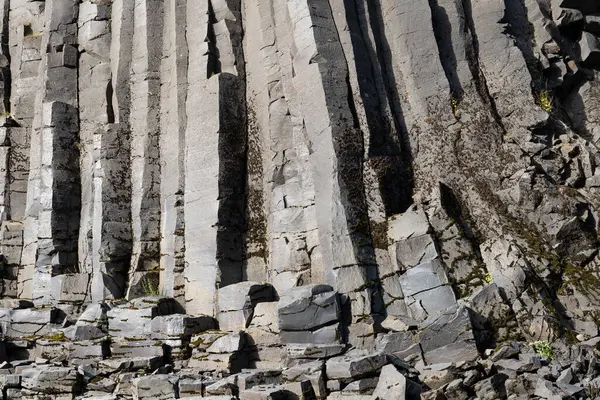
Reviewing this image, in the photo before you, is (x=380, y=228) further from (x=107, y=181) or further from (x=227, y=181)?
(x=107, y=181)

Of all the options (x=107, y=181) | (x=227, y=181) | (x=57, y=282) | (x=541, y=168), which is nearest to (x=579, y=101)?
(x=541, y=168)

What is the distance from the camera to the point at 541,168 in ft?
50.6

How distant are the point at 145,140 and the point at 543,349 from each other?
12.3 meters

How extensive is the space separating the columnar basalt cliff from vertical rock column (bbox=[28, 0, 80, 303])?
0.22 feet

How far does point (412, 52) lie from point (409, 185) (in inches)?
146

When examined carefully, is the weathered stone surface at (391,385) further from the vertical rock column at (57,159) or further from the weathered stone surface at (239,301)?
the vertical rock column at (57,159)

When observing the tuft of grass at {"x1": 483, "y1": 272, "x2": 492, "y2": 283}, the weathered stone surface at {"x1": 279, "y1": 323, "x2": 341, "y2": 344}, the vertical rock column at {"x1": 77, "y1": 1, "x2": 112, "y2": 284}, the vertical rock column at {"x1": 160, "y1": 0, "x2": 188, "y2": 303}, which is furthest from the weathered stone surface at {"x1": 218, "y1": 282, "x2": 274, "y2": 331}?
the vertical rock column at {"x1": 77, "y1": 1, "x2": 112, "y2": 284}

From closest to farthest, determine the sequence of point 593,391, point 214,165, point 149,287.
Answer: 1. point 593,391
2. point 214,165
3. point 149,287

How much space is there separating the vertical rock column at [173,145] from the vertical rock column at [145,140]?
0.23m

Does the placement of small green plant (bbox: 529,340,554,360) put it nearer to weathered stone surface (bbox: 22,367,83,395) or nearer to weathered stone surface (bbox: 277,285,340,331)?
weathered stone surface (bbox: 277,285,340,331)

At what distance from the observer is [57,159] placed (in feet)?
66.9

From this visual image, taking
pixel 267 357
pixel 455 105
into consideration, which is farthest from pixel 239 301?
pixel 455 105

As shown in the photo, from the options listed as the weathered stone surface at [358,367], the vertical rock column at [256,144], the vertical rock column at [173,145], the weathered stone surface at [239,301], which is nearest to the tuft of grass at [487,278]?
the weathered stone surface at [358,367]

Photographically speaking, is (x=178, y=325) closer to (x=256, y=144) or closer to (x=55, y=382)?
(x=55, y=382)
